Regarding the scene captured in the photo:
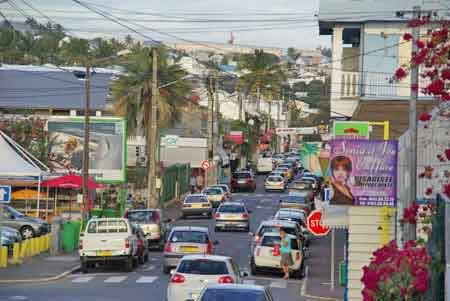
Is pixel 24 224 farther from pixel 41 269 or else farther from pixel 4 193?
pixel 4 193

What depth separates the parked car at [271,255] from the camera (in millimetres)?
36219

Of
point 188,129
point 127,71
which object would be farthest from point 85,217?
point 188,129

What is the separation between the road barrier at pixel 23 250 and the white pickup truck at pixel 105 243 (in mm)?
2692

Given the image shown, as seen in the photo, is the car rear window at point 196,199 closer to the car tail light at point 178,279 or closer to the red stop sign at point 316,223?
the red stop sign at point 316,223

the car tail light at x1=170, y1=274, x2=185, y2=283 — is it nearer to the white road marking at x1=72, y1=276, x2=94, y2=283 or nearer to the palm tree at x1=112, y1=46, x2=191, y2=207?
the white road marking at x1=72, y1=276, x2=94, y2=283

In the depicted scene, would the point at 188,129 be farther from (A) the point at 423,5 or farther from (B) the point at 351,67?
(A) the point at 423,5

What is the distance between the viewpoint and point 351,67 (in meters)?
42.2

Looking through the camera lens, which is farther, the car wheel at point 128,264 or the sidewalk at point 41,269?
the car wheel at point 128,264

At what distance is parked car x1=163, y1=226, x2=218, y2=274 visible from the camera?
35.3 m

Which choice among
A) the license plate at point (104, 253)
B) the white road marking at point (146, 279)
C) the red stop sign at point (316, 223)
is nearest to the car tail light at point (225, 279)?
the white road marking at point (146, 279)

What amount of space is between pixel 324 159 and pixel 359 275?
10930 mm

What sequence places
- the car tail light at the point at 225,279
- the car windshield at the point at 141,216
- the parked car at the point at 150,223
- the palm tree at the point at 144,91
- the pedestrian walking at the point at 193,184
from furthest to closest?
the pedestrian walking at the point at 193,184
the palm tree at the point at 144,91
the car windshield at the point at 141,216
the parked car at the point at 150,223
the car tail light at the point at 225,279

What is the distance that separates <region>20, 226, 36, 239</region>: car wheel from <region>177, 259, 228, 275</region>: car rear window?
22.3 metres

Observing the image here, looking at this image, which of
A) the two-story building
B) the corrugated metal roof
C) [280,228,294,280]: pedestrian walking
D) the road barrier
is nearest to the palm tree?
the road barrier
